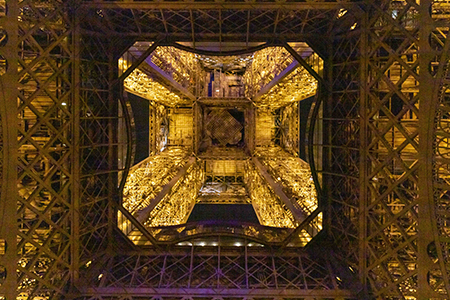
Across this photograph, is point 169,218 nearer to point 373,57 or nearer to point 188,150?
point 188,150

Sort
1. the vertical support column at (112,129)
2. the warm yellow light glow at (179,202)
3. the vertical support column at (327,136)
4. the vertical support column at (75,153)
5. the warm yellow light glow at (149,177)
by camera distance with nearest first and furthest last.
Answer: the vertical support column at (75,153) < the vertical support column at (327,136) < the vertical support column at (112,129) < the warm yellow light glow at (149,177) < the warm yellow light glow at (179,202)

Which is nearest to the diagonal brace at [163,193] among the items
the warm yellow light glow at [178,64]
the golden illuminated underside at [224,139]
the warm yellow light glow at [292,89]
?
the golden illuminated underside at [224,139]

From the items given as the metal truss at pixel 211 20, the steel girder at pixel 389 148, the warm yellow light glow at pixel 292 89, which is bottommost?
the steel girder at pixel 389 148

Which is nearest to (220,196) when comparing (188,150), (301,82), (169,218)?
(188,150)

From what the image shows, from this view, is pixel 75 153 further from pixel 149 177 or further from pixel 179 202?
pixel 179 202

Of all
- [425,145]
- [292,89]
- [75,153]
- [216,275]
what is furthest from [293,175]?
[75,153]

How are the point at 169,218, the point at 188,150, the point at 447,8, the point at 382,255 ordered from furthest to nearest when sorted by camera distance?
the point at 188,150, the point at 169,218, the point at 447,8, the point at 382,255

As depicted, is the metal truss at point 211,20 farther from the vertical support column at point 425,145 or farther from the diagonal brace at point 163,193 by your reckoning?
the diagonal brace at point 163,193
